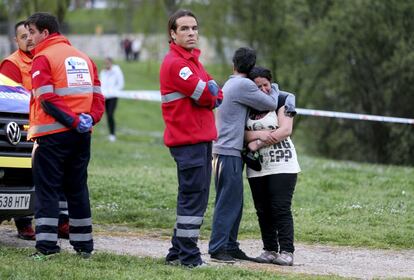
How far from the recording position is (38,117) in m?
7.91

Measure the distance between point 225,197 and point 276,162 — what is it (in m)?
0.55

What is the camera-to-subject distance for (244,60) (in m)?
8.58

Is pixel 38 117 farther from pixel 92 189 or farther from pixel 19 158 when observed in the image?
pixel 92 189

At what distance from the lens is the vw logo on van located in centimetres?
841

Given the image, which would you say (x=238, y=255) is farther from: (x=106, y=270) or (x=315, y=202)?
(x=315, y=202)

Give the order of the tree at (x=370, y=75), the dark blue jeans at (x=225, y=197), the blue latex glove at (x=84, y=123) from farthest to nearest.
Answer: the tree at (x=370, y=75)
the dark blue jeans at (x=225, y=197)
the blue latex glove at (x=84, y=123)

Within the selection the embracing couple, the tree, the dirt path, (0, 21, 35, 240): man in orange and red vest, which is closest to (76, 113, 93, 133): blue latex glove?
the embracing couple

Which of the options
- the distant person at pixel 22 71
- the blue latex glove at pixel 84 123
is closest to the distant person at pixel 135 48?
the distant person at pixel 22 71

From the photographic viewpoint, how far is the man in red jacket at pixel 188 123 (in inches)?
305

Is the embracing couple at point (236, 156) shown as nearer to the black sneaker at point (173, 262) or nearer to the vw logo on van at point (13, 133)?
the black sneaker at point (173, 262)

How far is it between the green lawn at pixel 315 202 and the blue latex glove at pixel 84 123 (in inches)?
108

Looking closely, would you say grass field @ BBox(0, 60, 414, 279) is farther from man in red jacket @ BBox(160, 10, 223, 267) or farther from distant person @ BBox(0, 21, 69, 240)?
distant person @ BBox(0, 21, 69, 240)

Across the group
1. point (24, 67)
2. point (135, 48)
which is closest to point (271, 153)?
point (24, 67)

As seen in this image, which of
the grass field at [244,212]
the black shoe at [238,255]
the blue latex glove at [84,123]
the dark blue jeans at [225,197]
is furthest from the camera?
the black shoe at [238,255]
